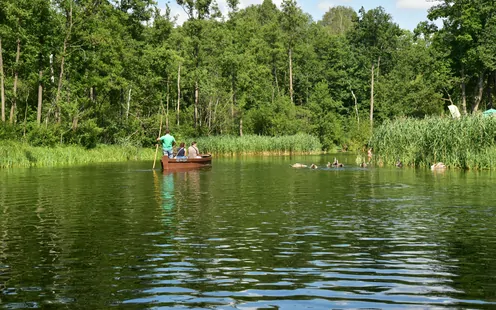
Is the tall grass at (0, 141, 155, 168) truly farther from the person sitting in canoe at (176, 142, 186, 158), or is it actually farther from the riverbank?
the person sitting in canoe at (176, 142, 186, 158)

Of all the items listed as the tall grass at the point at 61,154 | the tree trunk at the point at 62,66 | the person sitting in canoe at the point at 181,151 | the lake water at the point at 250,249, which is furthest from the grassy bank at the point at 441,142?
the tree trunk at the point at 62,66

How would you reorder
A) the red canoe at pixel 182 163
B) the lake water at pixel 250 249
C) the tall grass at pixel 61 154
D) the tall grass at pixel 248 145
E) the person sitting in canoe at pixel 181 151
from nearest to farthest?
the lake water at pixel 250 249, the red canoe at pixel 182 163, the person sitting in canoe at pixel 181 151, the tall grass at pixel 61 154, the tall grass at pixel 248 145

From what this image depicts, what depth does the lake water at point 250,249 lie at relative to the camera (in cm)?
794

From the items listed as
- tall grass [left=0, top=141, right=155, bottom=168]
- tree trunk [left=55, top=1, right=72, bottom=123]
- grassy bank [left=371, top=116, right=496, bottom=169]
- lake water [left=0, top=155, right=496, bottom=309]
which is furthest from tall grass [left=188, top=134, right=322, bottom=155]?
lake water [left=0, top=155, right=496, bottom=309]

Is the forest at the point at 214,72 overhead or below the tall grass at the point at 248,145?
overhead

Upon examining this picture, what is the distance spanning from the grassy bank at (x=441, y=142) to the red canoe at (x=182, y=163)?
36.8 ft

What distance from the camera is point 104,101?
62344mm

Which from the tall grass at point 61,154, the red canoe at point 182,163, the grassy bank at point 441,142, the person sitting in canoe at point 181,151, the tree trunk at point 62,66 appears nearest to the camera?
the grassy bank at point 441,142

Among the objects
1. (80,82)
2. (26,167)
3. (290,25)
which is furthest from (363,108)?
(26,167)

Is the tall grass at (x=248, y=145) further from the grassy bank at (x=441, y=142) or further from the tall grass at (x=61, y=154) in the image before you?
the grassy bank at (x=441, y=142)

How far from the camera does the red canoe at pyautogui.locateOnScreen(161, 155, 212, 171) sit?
34.7 metres

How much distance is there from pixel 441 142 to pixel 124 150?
29.2 meters

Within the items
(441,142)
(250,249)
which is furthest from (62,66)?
(250,249)

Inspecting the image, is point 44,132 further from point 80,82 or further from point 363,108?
point 363,108
